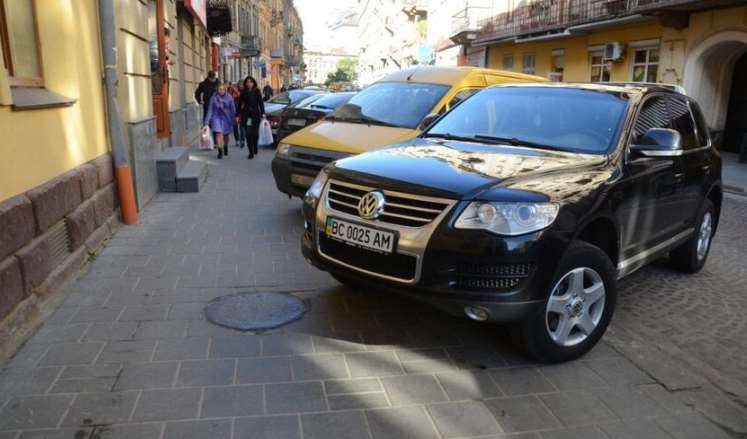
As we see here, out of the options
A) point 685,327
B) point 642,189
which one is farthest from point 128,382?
point 685,327

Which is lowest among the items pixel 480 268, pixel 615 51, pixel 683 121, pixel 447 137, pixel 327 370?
pixel 327 370

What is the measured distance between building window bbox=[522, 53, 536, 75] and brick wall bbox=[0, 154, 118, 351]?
2381 centimetres

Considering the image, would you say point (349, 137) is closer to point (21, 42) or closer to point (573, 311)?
point (21, 42)

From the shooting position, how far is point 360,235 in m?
3.82

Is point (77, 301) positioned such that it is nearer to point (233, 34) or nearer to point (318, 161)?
point (318, 161)

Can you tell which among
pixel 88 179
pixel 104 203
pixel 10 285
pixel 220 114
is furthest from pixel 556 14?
pixel 10 285

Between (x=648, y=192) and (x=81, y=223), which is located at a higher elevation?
(x=648, y=192)

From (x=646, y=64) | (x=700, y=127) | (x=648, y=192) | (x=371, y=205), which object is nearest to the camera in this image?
(x=371, y=205)

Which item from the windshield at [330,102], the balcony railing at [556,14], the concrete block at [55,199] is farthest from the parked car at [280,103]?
the concrete block at [55,199]

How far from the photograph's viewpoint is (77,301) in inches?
183

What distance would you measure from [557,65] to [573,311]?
75.7 feet

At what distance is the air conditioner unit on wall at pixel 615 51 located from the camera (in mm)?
20031

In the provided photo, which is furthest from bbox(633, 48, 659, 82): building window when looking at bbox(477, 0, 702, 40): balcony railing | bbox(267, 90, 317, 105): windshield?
bbox(267, 90, 317, 105): windshield

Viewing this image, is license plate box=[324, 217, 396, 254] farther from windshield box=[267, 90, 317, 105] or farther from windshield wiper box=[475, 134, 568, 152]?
windshield box=[267, 90, 317, 105]
